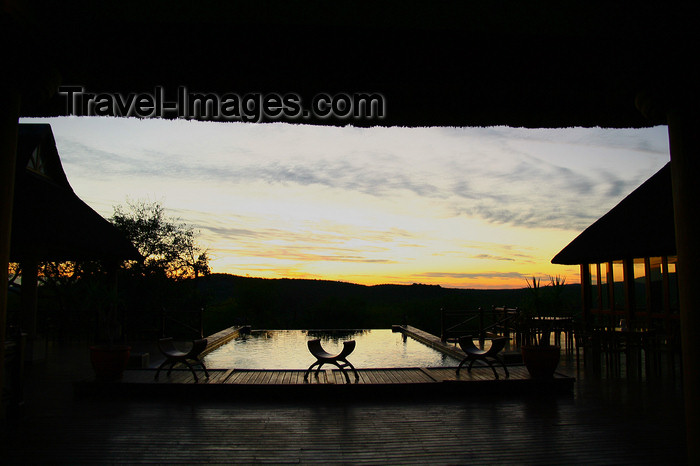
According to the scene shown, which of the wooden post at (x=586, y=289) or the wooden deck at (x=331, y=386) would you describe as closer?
the wooden deck at (x=331, y=386)

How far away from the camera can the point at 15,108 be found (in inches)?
137

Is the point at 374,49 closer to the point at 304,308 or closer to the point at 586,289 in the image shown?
the point at 586,289

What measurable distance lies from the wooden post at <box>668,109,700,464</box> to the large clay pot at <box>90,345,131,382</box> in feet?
22.1

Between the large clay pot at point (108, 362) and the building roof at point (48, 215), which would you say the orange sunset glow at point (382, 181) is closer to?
the building roof at point (48, 215)

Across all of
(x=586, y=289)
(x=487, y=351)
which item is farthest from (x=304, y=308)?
(x=487, y=351)

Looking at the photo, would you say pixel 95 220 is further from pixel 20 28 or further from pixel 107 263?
pixel 20 28

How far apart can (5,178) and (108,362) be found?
4338 millimetres

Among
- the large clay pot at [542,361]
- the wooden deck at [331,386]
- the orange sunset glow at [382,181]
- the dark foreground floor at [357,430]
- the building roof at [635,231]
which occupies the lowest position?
the dark foreground floor at [357,430]

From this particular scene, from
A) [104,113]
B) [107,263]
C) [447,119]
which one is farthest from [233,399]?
[107,263]

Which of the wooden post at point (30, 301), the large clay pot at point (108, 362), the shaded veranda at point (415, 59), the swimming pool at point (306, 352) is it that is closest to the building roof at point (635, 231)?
the swimming pool at point (306, 352)

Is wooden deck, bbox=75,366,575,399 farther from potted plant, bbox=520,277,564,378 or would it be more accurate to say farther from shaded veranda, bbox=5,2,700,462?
shaded veranda, bbox=5,2,700,462

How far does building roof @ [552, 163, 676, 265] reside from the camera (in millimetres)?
10334

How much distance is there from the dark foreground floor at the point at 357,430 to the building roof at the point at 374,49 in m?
3.03

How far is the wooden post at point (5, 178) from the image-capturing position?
3309 mm
